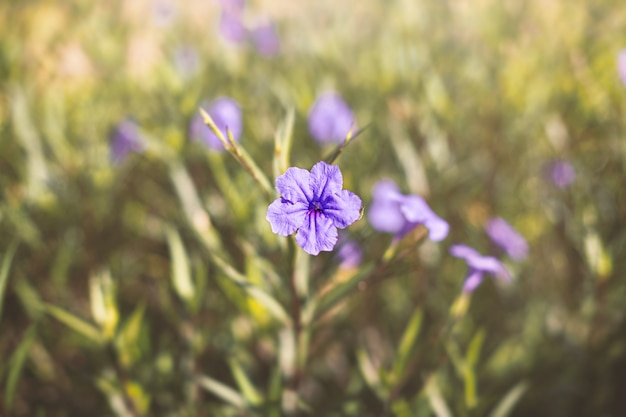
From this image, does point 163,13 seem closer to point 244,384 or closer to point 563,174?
point 563,174

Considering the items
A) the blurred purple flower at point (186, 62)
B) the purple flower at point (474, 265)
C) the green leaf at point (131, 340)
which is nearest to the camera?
the purple flower at point (474, 265)

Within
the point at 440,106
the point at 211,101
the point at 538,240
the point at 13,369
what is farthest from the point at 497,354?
the point at 211,101

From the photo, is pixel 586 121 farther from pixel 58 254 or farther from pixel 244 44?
pixel 58 254

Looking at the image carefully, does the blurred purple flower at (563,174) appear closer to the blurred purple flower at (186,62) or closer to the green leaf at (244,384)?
the green leaf at (244,384)

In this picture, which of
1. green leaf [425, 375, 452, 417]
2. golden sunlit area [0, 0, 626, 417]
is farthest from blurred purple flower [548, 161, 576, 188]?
green leaf [425, 375, 452, 417]

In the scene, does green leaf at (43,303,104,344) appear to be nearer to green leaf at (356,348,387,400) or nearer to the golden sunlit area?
the golden sunlit area

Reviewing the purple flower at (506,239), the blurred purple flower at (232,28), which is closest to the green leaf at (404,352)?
the purple flower at (506,239)

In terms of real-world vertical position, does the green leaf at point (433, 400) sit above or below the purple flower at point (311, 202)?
below
